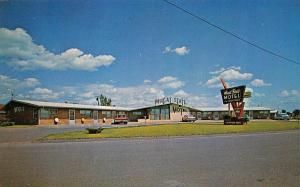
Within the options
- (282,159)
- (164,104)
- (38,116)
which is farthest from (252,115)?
(282,159)

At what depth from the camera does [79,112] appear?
5603cm

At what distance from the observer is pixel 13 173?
27.0 feet

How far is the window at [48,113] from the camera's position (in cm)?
4611

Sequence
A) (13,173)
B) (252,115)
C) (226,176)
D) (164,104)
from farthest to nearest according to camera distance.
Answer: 1. (252,115)
2. (164,104)
3. (13,173)
4. (226,176)

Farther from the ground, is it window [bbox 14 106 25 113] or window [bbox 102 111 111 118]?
window [bbox 14 106 25 113]

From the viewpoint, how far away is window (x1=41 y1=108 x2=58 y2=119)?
4611 cm

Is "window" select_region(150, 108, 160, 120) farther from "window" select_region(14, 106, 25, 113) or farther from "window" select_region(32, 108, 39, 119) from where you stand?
"window" select_region(14, 106, 25, 113)

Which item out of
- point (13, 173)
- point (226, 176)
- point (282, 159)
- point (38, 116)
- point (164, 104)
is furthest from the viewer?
point (164, 104)

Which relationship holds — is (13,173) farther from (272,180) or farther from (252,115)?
(252,115)

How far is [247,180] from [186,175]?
1507mm

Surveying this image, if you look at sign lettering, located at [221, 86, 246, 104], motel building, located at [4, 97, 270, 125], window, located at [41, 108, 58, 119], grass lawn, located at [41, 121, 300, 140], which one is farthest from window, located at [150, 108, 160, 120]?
grass lawn, located at [41, 121, 300, 140]

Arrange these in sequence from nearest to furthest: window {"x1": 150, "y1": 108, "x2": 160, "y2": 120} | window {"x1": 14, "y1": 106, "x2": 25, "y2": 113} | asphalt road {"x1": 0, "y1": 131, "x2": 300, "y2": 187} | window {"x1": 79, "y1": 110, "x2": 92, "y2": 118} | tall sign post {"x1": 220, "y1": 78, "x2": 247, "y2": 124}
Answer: asphalt road {"x1": 0, "y1": 131, "x2": 300, "y2": 187}, tall sign post {"x1": 220, "y1": 78, "x2": 247, "y2": 124}, window {"x1": 14, "y1": 106, "x2": 25, "y2": 113}, window {"x1": 79, "y1": 110, "x2": 92, "y2": 118}, window {"x1": 150, "y1": 108, "x2": 160, "y2": 120}

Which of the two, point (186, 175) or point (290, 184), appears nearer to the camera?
point (290, 184)

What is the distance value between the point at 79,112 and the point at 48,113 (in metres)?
9.17
